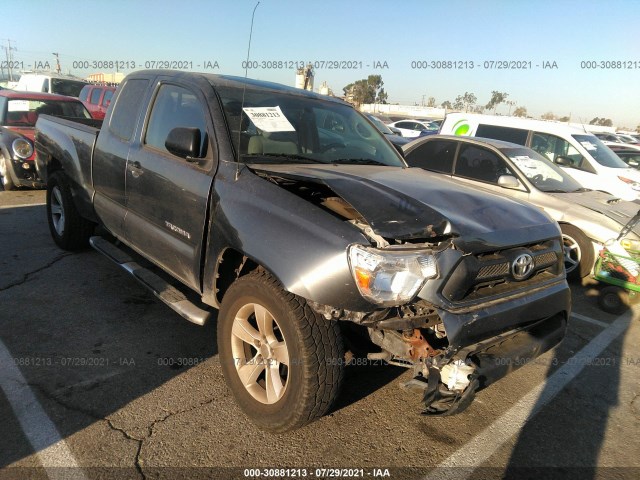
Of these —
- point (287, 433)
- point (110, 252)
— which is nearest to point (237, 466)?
point (287, 433)

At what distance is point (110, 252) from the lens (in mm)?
4141

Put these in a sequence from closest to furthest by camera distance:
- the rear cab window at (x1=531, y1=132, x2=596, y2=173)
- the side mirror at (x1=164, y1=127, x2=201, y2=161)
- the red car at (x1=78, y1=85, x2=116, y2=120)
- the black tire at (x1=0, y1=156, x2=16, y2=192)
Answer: the side mirror at (x1=164, y1=127, x2=201, y2=161)
the black tire at (x1=0, y1=156, x2=16, y2=192)
the rear cab window at (x1=531, y1=132, x2=596, y2=173)
the red car at (x1=78, y1=85, x2=116, y2=120)

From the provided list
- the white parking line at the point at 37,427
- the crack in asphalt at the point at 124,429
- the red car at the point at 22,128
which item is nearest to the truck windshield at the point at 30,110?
the red car at the point at 22,128

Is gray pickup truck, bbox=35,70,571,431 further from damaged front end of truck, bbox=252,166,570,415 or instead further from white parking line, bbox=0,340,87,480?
white parking line, bbox=0,340,87,480

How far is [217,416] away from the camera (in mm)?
2801

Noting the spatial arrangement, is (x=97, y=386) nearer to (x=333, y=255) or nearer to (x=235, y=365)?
(x=235, y=365)

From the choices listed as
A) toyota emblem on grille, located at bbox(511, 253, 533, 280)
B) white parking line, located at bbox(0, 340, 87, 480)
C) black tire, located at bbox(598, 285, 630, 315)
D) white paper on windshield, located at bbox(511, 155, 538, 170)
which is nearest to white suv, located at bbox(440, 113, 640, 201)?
white paper on windshield, located at bbox(511, 155, 538, 170)

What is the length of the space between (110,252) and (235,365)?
1966 mm

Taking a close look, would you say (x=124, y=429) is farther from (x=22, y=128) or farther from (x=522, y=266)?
(x=22, y=128)

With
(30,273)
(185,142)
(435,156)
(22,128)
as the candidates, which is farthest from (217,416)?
(22,128)

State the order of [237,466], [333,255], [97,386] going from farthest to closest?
[97,386] < [237,466] < [333,255]

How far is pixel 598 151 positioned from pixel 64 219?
8.78 meters

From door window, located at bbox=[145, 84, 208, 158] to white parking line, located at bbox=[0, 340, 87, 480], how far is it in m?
1.84

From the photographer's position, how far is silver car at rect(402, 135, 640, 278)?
5703mm
